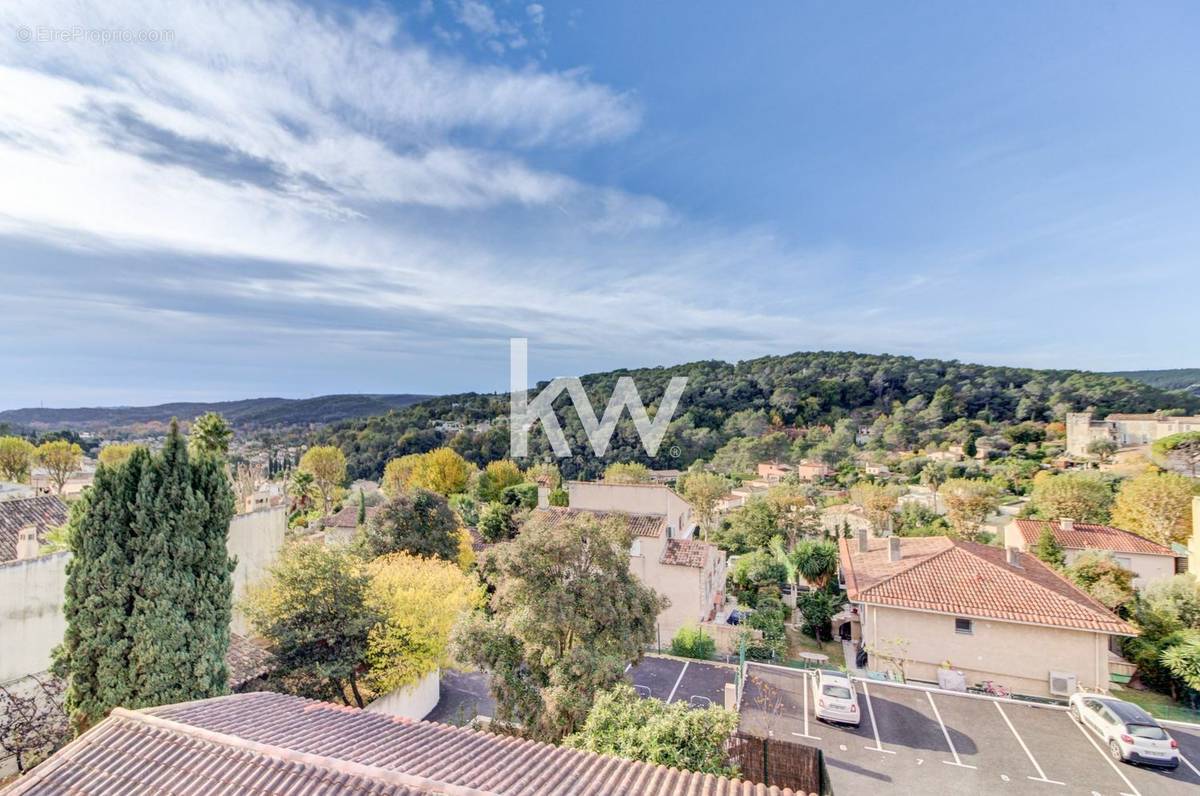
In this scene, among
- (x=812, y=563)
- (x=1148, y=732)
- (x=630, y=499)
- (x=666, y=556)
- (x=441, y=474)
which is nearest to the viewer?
(x=1148, y=732)

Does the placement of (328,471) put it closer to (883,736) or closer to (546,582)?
(546,582)

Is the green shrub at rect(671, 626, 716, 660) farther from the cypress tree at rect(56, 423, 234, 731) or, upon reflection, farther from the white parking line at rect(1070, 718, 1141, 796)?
the cypress tree at rect(56, 423, 234, 731)

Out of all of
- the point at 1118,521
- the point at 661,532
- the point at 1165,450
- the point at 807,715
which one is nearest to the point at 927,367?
the point at 1165,450

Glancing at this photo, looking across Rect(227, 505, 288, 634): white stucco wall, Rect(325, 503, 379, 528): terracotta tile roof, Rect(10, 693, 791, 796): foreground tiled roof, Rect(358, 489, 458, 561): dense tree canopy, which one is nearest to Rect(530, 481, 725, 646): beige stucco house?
Rect(358, 489, 458, 561): dense tree canopy

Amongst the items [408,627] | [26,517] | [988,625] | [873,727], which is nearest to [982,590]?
[988,625]

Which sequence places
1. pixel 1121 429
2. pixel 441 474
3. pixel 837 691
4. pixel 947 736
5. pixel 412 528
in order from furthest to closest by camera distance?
pixel 1121 429 < pixel 441 474 < pixel 412 528 < pixel 837 691 < pixel 947 736

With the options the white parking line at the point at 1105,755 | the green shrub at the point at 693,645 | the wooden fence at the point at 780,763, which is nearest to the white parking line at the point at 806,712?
the wooden fence at the point at 780,763

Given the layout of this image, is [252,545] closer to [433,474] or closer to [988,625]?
[988,625]
